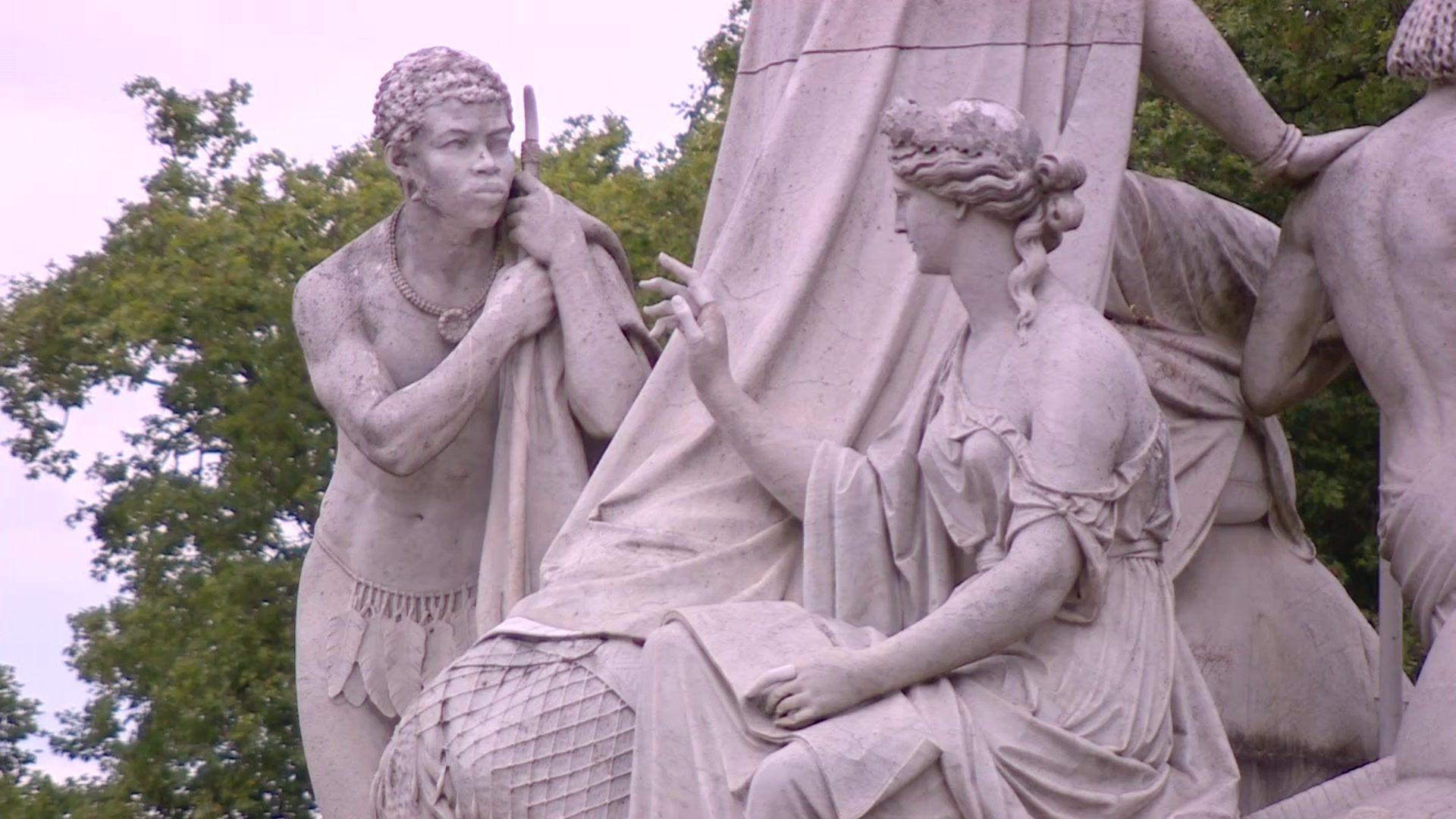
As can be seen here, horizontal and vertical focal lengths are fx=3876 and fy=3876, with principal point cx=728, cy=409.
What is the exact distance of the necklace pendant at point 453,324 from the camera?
31.7 ft

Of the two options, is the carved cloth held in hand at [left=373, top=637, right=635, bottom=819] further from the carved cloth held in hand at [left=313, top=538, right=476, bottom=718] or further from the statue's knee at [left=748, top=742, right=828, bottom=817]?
the carved cloth held in hand at [left=313, top=538, right=476, bottom=718]

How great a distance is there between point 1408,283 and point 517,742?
2.39 meters

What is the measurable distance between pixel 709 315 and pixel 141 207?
32.0ft

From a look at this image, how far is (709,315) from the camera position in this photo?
8742mm

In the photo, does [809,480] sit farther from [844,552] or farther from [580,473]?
[580,473]

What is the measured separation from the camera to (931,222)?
27.8 feet

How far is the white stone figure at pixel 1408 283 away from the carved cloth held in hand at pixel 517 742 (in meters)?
1.94

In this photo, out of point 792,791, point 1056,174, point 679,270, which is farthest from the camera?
point 679,270

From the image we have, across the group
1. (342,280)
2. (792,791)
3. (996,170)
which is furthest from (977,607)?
A: (342,280)

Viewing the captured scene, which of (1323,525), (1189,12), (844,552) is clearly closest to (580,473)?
(844,552)

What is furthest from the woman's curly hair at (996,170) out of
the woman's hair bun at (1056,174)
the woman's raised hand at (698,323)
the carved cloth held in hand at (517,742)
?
the carved cloth held in hand at (517,742)

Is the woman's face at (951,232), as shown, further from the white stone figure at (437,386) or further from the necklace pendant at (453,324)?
the necklace pendant at (453,324)

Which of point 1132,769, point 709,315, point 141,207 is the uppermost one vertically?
point 141,207

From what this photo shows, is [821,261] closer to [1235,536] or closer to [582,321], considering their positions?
[582,321]
